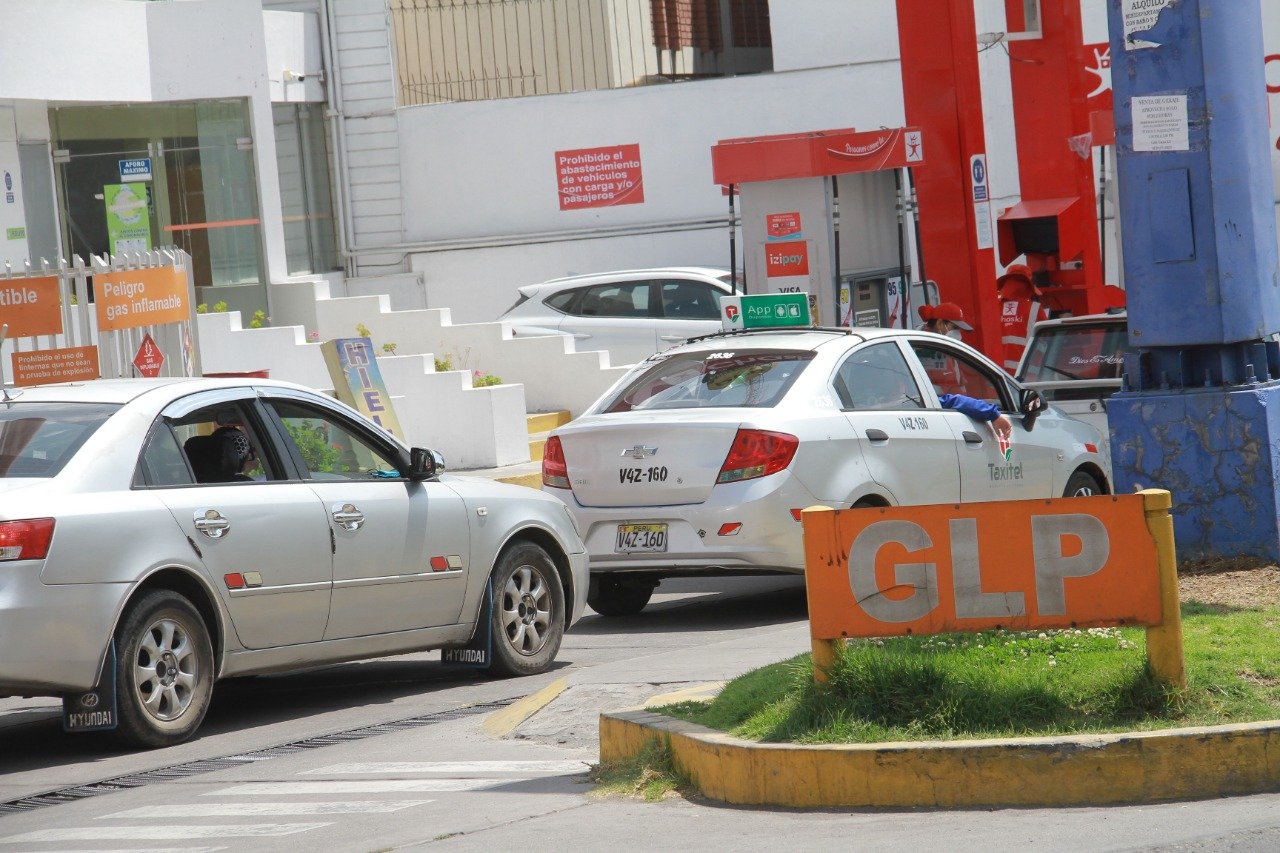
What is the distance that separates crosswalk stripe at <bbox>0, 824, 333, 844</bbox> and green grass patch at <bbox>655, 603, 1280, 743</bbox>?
1571 millimetres

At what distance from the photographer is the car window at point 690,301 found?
20.3m

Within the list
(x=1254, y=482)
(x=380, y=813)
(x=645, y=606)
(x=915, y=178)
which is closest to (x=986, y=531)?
(x=380, y=813)

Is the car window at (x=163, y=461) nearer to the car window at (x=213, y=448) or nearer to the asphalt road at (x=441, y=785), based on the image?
the car window at (x=213, y=448)

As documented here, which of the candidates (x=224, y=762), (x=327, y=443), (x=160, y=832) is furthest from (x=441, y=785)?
(x=327, y=443)

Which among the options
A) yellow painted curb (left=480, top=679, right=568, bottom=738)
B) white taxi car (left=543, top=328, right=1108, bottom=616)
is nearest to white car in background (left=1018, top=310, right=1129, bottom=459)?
white taxi car (left=543, top=328, right=1108, bottom=616)

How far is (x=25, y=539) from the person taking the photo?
7.29m

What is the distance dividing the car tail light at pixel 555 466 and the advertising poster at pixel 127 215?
38.4 ft

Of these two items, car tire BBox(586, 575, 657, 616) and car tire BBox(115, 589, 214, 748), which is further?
car tire BBox(586, 575, 657, 616)

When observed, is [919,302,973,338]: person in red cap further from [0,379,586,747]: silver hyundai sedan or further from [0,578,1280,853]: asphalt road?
[0,379,586,747]: silver hyundai sedan

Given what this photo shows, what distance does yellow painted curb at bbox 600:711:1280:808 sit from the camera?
19.2 ft

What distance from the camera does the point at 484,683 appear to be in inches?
374

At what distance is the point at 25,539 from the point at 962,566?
12.1 ft

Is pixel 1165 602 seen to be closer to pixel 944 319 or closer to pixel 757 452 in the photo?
pixel 757 452

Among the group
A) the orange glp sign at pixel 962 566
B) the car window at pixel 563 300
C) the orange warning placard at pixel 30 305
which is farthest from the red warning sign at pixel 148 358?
the orange glp sign at pixel 962 566
